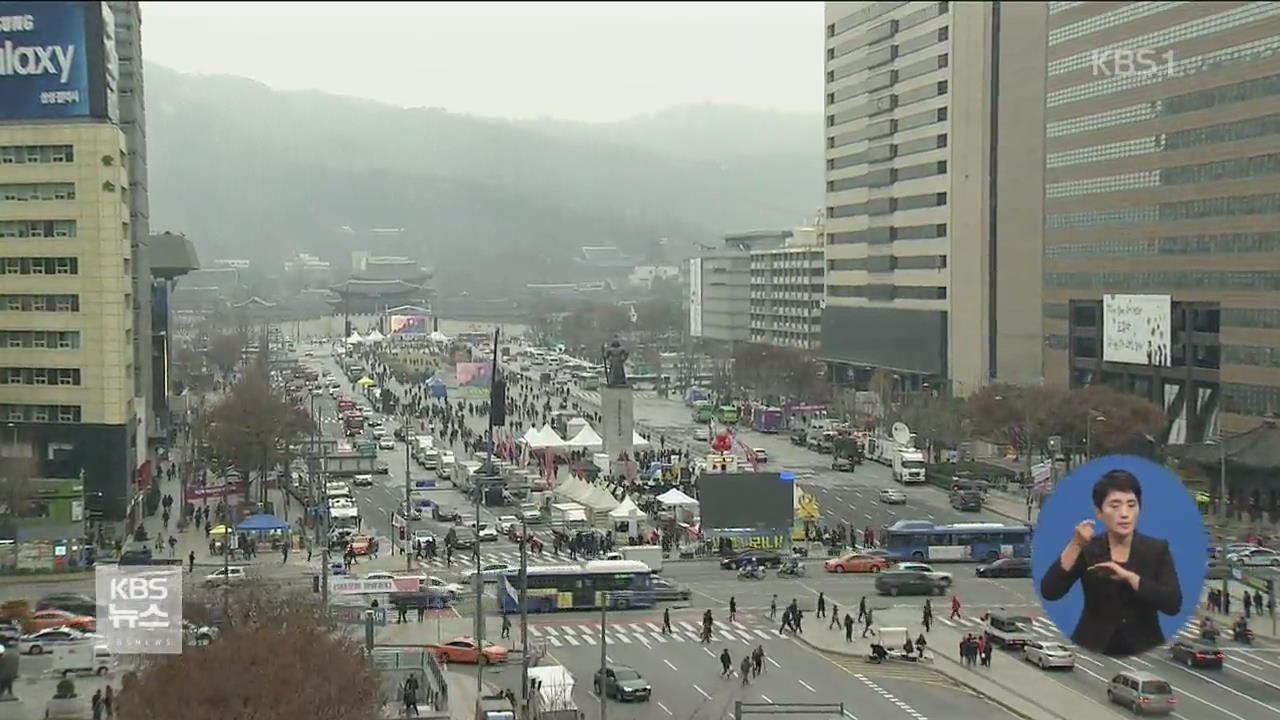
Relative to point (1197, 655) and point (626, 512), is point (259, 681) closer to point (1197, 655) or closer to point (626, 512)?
point (1197, 655)

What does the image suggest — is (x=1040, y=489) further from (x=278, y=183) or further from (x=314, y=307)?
(x=278, y=183)

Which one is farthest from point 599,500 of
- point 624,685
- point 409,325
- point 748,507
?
point 409,325

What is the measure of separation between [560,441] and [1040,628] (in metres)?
22.7

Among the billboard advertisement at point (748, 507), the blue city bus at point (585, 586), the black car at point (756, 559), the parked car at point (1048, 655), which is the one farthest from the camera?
the billboard advertisement at point (748, 507)

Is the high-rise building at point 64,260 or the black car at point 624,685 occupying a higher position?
the high-rise building at point 64,260

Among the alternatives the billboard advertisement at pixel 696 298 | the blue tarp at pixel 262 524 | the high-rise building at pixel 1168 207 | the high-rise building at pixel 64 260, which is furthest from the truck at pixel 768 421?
the billboard advertisement at pixel 696 298

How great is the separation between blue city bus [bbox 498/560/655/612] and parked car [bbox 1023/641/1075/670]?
733 centimetres

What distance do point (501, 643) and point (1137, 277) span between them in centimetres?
3230

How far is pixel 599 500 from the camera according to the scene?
36562mm

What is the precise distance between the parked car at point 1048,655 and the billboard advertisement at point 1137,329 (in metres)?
26.8

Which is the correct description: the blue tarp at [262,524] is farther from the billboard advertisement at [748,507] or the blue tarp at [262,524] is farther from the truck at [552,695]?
the truck at [552,695]

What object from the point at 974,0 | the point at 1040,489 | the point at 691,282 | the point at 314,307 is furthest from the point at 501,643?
the point at 314,307

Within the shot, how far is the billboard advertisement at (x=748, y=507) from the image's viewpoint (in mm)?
32344

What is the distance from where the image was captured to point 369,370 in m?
84.1
